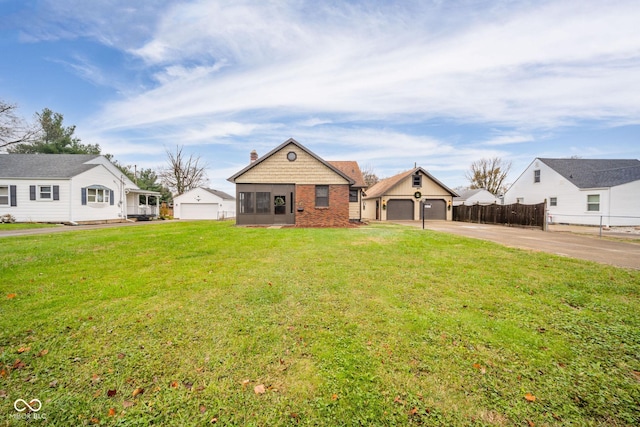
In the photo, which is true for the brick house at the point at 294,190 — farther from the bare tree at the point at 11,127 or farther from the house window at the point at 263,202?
the bare tree at the point at 11,127

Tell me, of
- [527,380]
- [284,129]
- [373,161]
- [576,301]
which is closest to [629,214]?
[576,301]

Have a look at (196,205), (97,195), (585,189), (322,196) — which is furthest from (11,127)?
(585,189)

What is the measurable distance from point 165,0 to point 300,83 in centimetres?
839

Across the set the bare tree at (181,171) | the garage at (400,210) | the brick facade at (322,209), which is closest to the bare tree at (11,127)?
the bare tree at (181,171)

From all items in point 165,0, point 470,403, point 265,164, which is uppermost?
point 165,0

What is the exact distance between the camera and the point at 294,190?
56.9 ft

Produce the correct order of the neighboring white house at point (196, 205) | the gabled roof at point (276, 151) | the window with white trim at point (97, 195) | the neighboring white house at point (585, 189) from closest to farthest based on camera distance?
1. the gabled roof at point (276, 151)
2. the neighboring white house at point (585, 189)
3. the window with white trim at point (97, 195)
4. the neighboring white house at point (196, 205)

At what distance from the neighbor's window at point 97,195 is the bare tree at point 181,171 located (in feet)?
67.1

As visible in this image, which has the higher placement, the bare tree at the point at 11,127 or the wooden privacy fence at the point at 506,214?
the bare tree at the point at 11,127

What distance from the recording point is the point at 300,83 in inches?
663

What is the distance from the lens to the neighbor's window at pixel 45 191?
63.9ft

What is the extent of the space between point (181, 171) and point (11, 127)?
20661 millimetres

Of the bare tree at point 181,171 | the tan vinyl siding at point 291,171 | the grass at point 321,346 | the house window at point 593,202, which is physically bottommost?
the grass at point 321,346

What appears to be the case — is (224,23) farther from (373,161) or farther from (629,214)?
(373,161)
